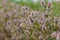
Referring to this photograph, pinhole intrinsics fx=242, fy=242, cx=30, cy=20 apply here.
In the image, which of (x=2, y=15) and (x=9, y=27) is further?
(x=2, y=15)

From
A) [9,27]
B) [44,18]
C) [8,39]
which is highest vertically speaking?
[44,18]

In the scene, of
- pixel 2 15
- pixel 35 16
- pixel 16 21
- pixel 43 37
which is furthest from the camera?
pixel 2 15

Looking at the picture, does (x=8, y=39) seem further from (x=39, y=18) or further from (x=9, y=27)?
(x=39, y=18)

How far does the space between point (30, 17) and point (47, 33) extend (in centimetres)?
23

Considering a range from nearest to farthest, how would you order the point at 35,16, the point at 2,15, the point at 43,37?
the point at 43,37 → the point at 35,16 → the point at 2,15

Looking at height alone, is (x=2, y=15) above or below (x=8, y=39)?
above

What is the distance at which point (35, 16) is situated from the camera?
2420mm

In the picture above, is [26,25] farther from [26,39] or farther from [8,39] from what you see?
[8,39]

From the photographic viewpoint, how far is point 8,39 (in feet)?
10.3

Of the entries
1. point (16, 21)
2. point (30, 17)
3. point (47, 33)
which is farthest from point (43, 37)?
point (16, 21)

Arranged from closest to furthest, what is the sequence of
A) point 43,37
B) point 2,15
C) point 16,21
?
1. point 43,37
2. point 16,21
3. point 2,15

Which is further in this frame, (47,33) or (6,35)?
(6,35)

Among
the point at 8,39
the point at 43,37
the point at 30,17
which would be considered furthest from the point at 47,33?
the point at 8,39

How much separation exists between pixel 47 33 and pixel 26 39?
261 millimetres
